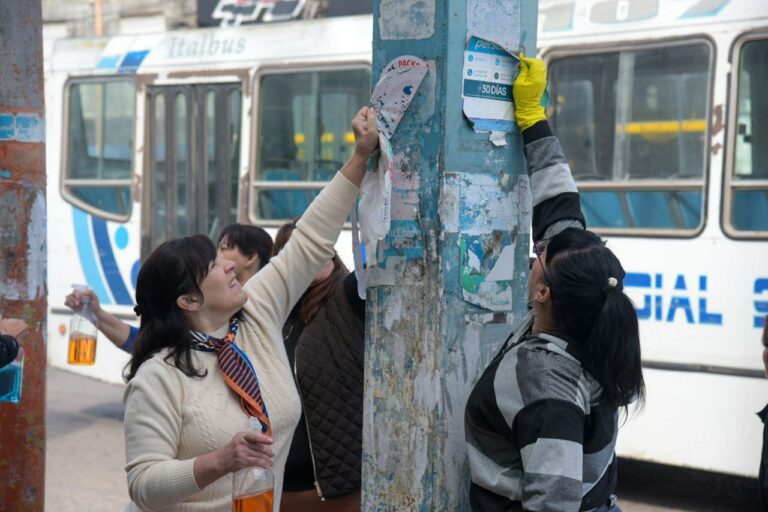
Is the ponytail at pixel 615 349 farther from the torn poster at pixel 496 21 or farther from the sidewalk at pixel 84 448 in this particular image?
the sidewalk at pixel 84 448

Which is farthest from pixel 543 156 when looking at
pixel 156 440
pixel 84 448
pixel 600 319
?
pixel 84 448

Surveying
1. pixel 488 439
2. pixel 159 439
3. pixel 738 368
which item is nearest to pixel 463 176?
pixel 488 439

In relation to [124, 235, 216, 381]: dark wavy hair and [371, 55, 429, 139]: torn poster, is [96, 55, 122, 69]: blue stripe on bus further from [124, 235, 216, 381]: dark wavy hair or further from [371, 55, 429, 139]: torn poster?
[371, 55, 429, 139]: torn poster

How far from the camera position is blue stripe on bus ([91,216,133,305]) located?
8609 millimetres

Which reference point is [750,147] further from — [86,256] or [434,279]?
[86,256]

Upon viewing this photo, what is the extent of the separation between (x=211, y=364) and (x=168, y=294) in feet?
0.68

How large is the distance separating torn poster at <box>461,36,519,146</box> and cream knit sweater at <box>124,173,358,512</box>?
43cm

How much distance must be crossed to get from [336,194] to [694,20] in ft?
12.8

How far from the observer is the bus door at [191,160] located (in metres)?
8.25

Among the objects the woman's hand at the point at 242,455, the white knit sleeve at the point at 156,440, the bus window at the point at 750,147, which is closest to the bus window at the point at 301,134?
the bus window at the point at 750,147

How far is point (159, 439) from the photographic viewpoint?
2656 millimetres

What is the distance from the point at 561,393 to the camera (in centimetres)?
224

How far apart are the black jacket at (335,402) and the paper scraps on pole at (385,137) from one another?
59 cm

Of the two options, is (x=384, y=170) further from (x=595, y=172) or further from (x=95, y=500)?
(x=95, y=500)
